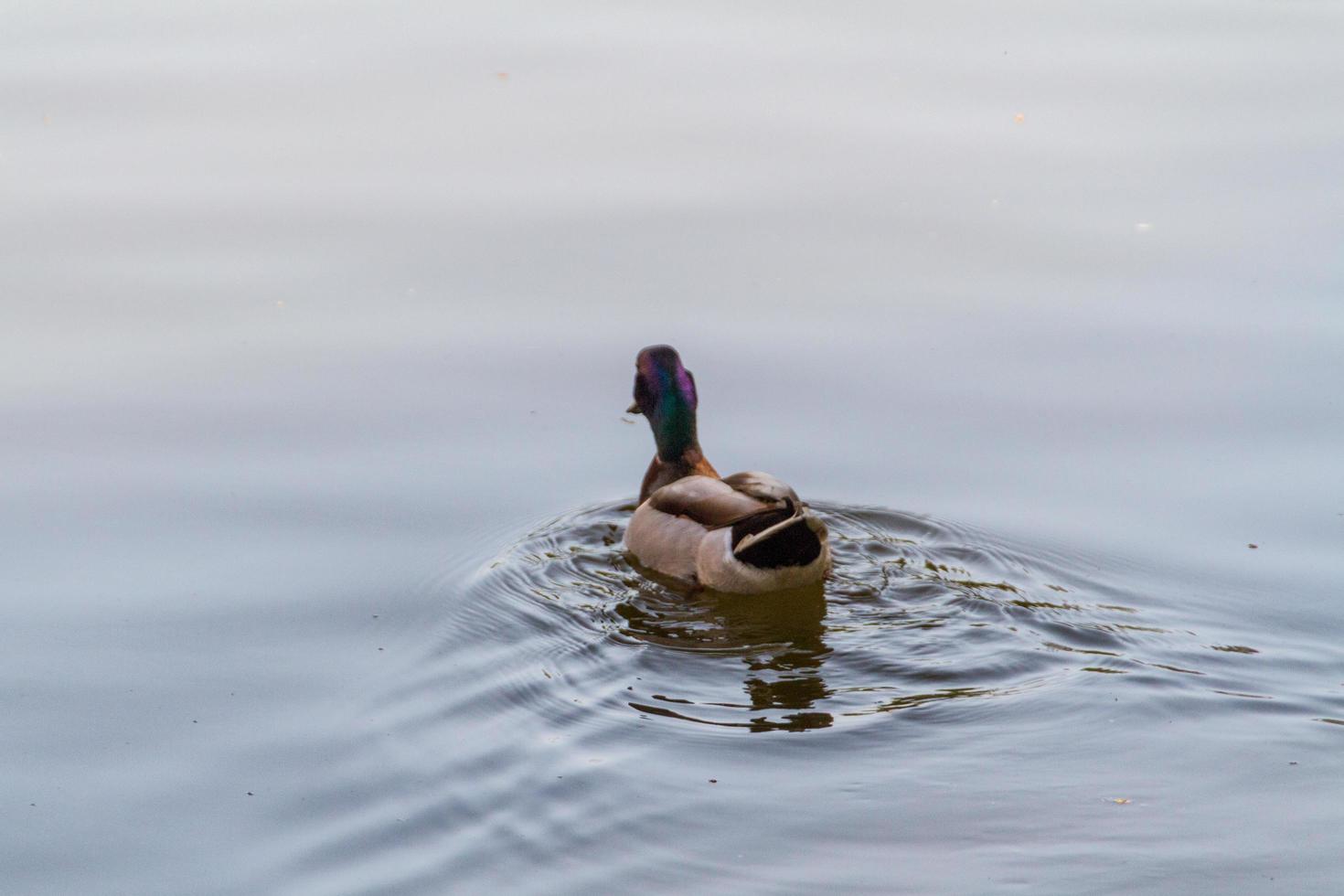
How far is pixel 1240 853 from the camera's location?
18.0 feet

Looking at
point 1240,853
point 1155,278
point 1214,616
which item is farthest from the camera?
point 1155,278

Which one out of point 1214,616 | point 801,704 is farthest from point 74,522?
point 1214,616

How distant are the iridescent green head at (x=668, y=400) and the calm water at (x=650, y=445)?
27cm

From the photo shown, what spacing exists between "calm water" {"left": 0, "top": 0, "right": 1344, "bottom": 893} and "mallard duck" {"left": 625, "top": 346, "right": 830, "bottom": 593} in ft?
0.67

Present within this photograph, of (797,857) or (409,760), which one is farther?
(409,760)

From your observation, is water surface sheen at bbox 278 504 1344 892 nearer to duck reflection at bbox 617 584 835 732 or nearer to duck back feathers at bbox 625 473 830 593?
duck reflection at bbox 617 584 835 732

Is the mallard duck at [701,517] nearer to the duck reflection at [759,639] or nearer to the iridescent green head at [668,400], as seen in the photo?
the iridescent green head at [668,400]

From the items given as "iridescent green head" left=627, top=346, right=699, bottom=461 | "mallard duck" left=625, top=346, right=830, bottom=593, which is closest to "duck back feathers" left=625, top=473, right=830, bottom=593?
"mallard duck" left=625, top=346, right=830, bottom=593

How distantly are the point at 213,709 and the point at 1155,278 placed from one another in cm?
614

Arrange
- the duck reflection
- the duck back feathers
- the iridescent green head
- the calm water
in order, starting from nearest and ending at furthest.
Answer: the calm water < the duck reflection < the duck back feathers < the iridescent green head

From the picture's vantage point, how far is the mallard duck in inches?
315

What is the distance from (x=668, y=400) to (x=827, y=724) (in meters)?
2.93

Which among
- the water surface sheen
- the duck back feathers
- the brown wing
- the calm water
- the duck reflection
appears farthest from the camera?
the brown wing

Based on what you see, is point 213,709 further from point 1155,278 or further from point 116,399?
point 1155,278
